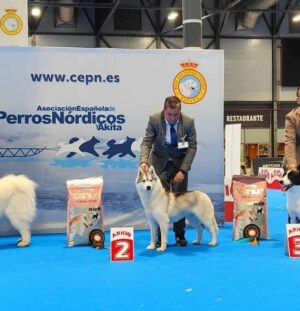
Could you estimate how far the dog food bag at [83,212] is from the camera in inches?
194

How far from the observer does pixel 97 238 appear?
16.0ft

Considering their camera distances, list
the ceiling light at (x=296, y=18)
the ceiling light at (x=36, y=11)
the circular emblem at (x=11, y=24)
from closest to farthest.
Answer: the circular emblem at (x=11, y=24) → the ceiling light at (x=36, y=11) → the ceiling light at (x=296, y=18)

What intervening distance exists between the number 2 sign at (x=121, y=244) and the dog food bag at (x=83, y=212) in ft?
2.62

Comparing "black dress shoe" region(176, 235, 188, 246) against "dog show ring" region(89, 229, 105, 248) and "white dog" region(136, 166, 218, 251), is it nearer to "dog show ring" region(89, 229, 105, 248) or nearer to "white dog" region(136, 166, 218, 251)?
"white dog" region(136, 166, 218, 251)

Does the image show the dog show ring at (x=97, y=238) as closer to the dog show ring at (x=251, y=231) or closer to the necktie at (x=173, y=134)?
the necktie at (x=173, y=134)

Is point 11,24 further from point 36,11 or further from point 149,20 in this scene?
point 149,20

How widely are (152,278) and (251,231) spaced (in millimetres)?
1772

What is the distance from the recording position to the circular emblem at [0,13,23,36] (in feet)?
18.8

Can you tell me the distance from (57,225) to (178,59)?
7.97 feet

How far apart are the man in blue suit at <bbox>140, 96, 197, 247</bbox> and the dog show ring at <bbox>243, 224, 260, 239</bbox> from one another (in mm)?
675

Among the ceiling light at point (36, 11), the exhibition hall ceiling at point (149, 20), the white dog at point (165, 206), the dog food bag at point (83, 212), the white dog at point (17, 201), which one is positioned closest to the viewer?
the white dog at point (165, 206)

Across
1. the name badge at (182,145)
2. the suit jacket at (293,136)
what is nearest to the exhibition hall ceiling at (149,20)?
the suit jacket at (293,136)

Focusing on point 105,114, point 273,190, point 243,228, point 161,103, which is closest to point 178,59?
point 161,103

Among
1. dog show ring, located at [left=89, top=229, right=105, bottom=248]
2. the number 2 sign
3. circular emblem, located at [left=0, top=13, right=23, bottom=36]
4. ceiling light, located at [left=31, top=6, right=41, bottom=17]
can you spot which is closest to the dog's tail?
dog show ring, located at [left=89, top=229, right=105, bottom=248]
